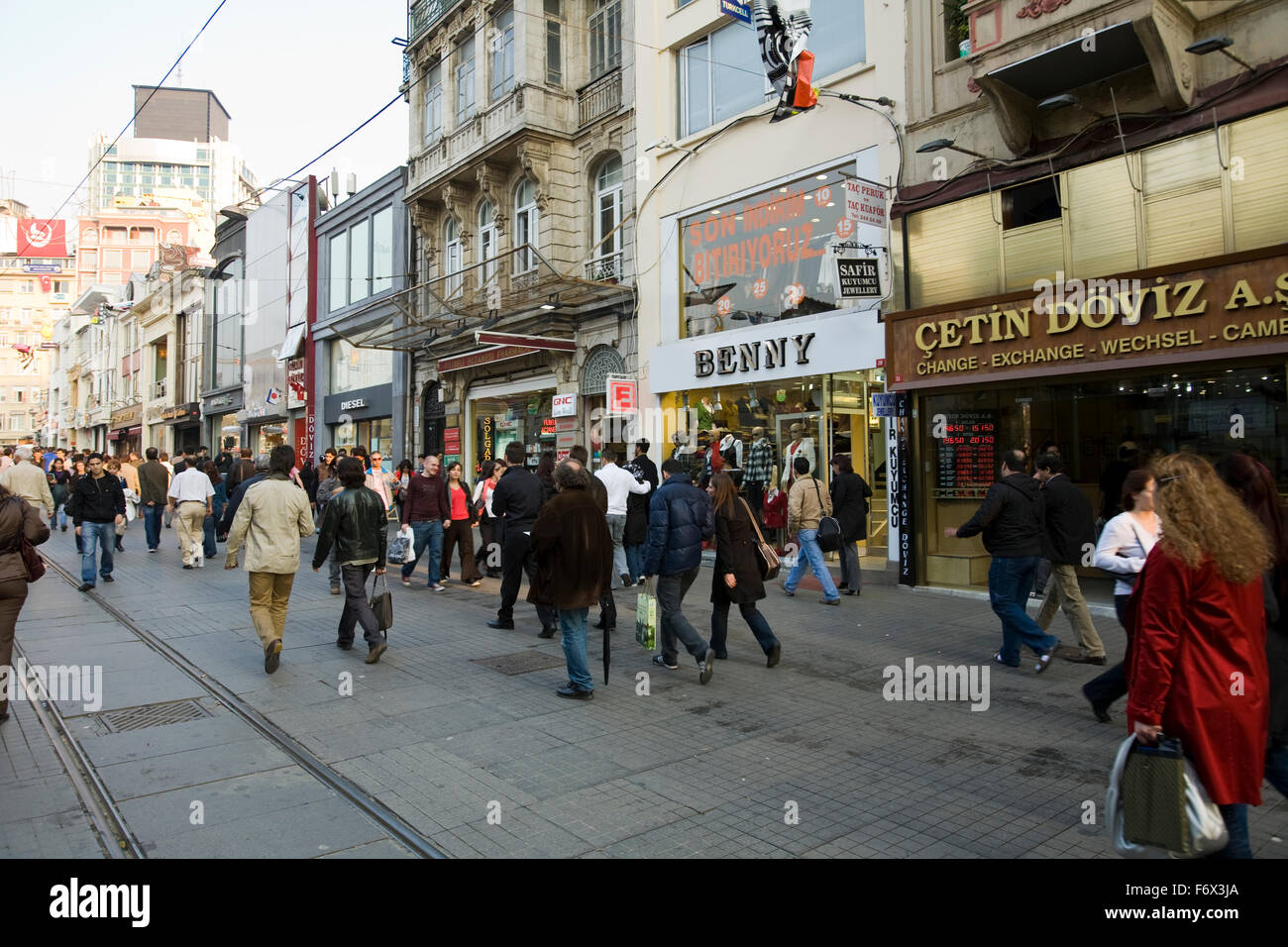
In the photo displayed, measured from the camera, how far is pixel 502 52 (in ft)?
65.8

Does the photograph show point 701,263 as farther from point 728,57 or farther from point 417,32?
point 417,32

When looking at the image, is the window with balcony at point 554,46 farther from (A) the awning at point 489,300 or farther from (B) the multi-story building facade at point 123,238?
(B) the multi-story building facade at point 123,238

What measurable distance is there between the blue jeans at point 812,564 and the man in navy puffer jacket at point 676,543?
3741 mm

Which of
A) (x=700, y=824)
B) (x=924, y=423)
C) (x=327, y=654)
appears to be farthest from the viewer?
(x=924, y=423)

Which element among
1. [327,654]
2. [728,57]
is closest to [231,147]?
[728,57]

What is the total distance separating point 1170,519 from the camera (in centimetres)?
316

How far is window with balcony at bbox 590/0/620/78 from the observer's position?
18188 mm

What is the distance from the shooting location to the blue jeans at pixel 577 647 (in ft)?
20.8

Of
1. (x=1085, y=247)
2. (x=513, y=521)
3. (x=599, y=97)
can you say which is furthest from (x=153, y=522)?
(x=1085, y=247)

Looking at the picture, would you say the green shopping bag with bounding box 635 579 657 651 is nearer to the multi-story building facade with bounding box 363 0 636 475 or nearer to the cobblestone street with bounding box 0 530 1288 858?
the cobblestone street with bounding box 0 530 1288 858

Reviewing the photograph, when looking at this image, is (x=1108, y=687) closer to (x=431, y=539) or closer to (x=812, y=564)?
(x=812, y=564)

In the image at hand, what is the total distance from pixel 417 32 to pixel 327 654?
21015 mm

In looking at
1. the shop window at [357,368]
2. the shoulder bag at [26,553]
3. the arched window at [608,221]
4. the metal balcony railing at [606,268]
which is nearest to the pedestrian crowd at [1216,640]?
the shoulder bag at [26,553]

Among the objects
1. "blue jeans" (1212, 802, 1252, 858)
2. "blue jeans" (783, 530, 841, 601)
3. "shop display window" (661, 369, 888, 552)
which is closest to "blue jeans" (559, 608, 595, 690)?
"blue jeans" (1212, 802, 1252, 858)
